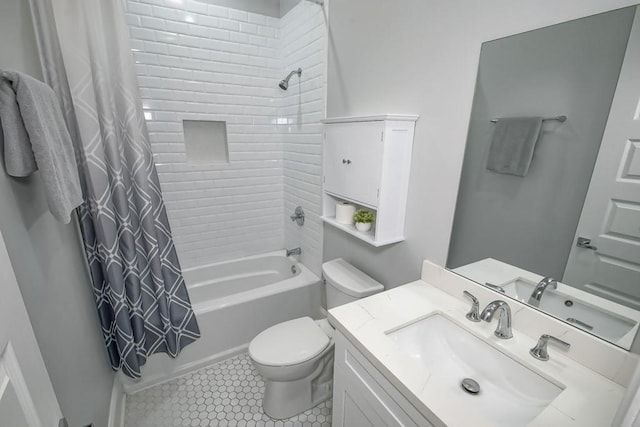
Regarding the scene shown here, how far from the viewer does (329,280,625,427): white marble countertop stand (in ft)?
2.23

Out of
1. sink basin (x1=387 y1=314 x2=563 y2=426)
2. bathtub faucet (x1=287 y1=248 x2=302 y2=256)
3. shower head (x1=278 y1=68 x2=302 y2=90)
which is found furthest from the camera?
bathtub faucet (x1=287 y1=248 x2=302 y2=256)

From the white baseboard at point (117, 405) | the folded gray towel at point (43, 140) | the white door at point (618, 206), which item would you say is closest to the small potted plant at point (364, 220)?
the white door at point (618, 206)

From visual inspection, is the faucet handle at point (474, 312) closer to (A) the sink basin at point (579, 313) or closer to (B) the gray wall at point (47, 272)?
(A) the sink basin at point (579, 313)

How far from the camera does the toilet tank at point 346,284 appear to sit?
4.91 ft

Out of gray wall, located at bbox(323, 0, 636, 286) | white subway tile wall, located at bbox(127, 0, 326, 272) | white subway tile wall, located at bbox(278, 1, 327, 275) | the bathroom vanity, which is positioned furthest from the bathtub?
the bathroom vanity

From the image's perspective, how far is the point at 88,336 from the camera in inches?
48.9

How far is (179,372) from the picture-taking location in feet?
5.92

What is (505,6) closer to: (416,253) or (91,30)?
(416,253)

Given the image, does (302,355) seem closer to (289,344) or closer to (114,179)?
→ (289,344)

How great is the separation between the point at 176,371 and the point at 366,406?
1.43 metres

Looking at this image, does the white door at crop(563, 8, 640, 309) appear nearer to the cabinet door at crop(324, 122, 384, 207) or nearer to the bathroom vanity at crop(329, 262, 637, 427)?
the bathroom vanity at crop(329, 262, 637, 427)

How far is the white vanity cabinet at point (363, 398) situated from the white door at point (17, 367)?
822 millimetres

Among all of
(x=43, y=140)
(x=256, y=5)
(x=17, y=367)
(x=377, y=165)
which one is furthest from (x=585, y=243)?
(x=256, y=5)

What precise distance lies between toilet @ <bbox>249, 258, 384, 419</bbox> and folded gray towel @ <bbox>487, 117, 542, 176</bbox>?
0.84m
